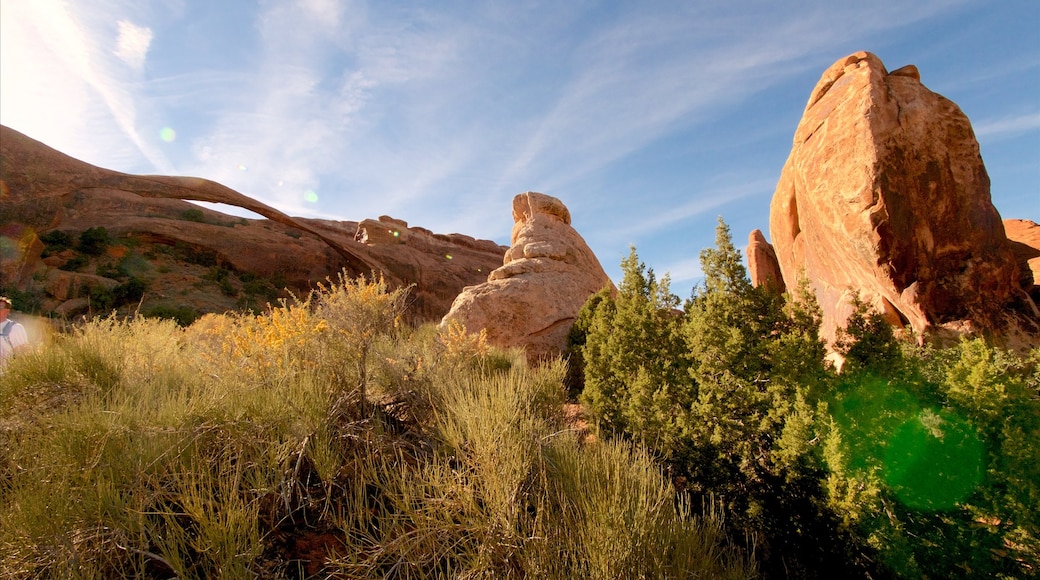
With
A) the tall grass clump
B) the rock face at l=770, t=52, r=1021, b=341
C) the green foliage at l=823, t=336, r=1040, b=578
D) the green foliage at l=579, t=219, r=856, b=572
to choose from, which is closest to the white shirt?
the tall grass clump

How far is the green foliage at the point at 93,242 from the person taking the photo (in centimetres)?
1808

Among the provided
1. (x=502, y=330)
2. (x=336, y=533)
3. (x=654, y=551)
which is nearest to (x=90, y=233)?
(x=502, y=330)

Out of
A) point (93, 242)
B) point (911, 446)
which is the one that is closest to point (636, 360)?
point (911, 446)

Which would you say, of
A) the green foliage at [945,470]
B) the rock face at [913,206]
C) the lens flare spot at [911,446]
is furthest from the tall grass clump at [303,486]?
the rock face at [913,206]

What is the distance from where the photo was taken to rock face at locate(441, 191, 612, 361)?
901cm

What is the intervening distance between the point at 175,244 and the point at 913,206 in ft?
86.3

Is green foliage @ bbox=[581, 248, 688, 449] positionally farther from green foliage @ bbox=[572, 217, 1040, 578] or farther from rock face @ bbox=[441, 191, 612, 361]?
rock face @ bbox=[441, 191, 612, 361]

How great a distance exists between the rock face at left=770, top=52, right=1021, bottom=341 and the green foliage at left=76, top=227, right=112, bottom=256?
24.9 meters

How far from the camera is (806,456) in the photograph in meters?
3.12

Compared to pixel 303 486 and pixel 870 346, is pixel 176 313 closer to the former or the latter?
pixel 303 486

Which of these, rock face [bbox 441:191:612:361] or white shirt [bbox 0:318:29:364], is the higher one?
rock face [bbox 441:191:612:361]

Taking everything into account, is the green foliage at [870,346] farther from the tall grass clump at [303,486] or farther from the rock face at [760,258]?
the rock face at [760,258]

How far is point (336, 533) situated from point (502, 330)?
6.31m

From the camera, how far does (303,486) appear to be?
9.70 feet
